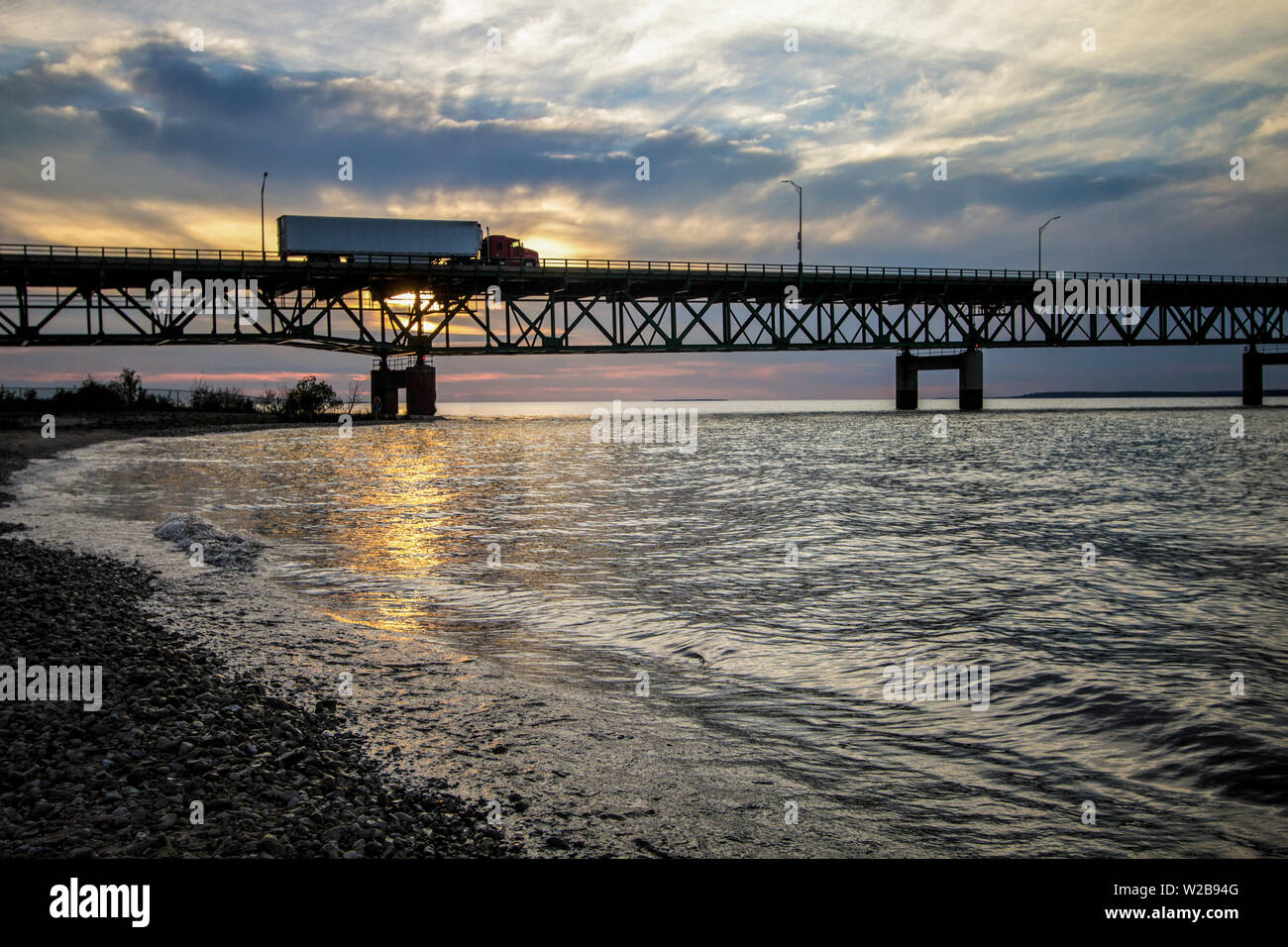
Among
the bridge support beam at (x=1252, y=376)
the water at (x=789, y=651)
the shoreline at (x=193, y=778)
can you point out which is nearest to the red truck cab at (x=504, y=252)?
the water at (x=789, y=651)

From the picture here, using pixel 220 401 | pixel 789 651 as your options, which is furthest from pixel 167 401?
pixel 789 651

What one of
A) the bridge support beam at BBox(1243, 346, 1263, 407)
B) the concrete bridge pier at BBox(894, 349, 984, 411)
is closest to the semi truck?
the concrete bridge pier at BBox(894, 349, 984, 411)

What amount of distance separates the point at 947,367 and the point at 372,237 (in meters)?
67.2

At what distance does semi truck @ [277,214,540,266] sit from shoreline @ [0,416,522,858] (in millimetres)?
60755

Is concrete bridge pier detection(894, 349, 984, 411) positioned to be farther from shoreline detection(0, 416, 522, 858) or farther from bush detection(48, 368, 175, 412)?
shoreline detection(0, 416, 522, 858)

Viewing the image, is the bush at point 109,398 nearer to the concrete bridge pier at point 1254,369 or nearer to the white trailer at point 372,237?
the white trailer at point 372,237

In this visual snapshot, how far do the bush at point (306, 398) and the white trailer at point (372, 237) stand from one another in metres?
12.2

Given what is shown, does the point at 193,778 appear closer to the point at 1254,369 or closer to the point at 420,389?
the point at 420,389

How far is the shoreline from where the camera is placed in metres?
3.83

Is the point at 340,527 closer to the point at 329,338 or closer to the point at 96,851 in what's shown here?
the point at 96,851

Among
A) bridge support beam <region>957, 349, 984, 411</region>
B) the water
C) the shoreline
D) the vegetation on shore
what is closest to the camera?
the shoreline

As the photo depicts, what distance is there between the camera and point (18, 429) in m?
42.2
